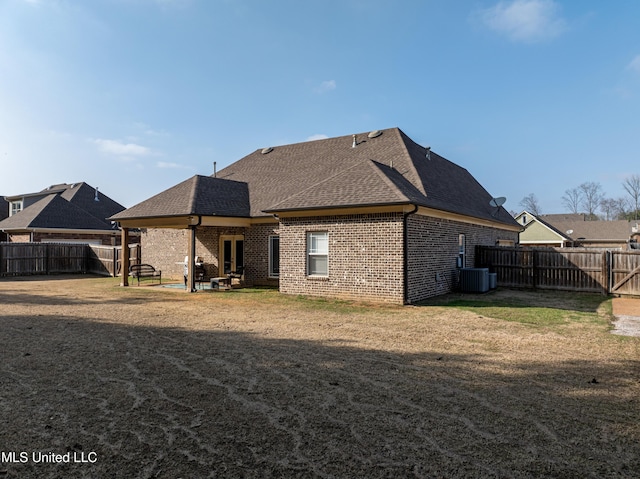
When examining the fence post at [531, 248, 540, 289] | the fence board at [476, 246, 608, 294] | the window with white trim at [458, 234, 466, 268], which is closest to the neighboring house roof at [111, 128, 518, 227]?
the window with white trim at [458, 234, 466, 268]

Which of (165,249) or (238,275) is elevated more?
(165,249)

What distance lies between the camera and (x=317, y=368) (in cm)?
630

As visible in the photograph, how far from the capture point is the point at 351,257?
1372cm

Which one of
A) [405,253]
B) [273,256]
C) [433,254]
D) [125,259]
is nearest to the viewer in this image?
[405,253]

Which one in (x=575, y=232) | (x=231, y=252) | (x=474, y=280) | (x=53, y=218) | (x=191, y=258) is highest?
(x=53, y=218)

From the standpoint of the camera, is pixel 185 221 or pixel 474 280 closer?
pixel 474 280

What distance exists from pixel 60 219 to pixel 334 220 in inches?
961

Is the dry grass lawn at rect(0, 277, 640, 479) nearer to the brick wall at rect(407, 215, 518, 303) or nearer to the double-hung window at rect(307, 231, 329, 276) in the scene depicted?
the brick wall at rect(407, 215, 518, 303)

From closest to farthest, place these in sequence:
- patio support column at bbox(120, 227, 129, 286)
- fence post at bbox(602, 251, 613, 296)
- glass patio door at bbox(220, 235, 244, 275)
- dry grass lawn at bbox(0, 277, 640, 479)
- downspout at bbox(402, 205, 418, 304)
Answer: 1. dry grass lawn at bbox(0, 277, 640, 479)
2. downspout at bbox(402, 205, 418, 304)
3. fence post at bbox(602, 251, 613, 296)
4. patio support column at bbox(120, 227, 129, 286)
5. glass patio door at bbox(220, 235, 244, 275)

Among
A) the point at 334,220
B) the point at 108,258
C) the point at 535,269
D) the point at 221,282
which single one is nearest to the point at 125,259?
the point at 221,282

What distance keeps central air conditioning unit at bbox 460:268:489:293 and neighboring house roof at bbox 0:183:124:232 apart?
23231 mm

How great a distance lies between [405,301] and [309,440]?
920cm

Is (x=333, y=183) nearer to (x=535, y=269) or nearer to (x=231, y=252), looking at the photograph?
(x=231, y=252)

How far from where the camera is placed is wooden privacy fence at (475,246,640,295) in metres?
15.8
